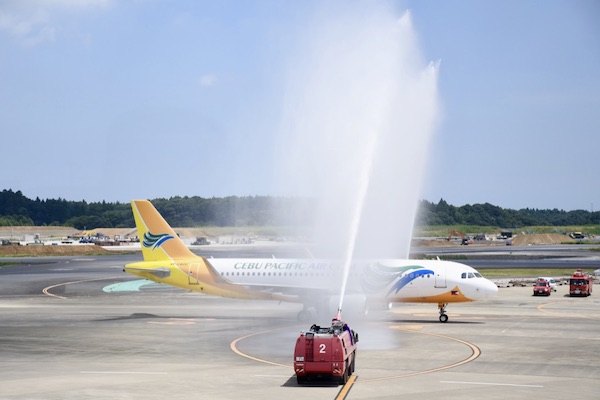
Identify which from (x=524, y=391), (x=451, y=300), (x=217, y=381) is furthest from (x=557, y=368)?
(x=451, y=300)

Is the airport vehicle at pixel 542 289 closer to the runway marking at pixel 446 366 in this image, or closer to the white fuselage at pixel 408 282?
the white fuselage at pixel 408 282

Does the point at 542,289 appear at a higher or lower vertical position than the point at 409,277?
lower

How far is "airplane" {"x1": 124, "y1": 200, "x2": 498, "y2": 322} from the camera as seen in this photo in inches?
2351

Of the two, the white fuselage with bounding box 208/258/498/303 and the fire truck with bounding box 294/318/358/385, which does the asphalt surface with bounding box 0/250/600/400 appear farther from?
the white fuselage with bounding box 208/258/498/303

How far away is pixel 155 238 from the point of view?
220ft

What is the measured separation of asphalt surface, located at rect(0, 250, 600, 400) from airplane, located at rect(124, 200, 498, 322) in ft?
6.43

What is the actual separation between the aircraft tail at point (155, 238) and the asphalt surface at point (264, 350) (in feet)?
15.8

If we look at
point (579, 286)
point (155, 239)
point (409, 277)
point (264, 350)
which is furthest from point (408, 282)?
point (579, 286)

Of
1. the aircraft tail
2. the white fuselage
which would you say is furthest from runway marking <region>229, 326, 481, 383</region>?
the aircraft tail

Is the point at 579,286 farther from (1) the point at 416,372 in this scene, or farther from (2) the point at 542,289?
(1) the point at 416,372

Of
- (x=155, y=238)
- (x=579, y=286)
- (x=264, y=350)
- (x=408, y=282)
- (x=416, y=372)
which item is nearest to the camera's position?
(x=416, y=372)

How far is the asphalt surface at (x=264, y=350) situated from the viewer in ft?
106

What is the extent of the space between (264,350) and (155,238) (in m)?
25.5

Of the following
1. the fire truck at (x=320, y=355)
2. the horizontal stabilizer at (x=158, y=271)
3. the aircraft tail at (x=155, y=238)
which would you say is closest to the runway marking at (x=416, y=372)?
the fire truck at (x=320, y=355)
